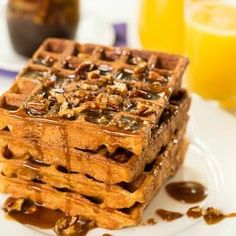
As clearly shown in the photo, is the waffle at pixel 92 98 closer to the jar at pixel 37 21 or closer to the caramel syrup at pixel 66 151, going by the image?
the caramel syrup at pixel 66 151

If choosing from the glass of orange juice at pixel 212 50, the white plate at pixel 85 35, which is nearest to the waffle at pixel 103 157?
the glass of orange juice at pixel 212 50

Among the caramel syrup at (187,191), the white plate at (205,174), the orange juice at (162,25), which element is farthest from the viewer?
the orange juice at (162,25)

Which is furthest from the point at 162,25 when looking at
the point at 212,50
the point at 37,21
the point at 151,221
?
the point at 151,221

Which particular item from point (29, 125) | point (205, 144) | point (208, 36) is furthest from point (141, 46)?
point (29, 125)

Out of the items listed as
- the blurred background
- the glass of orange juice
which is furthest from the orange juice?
the glass of orange juice

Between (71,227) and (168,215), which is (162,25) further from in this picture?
(71,227)

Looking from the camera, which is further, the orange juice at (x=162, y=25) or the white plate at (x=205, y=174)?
the orange juice at (x=162, y=25)
